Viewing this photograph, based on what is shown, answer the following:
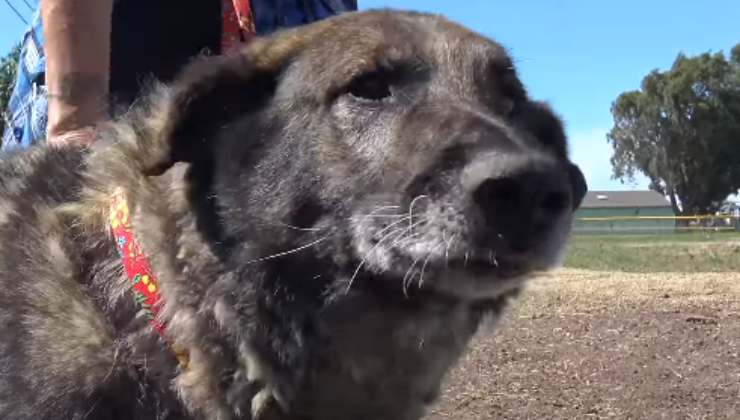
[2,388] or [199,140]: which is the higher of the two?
[199,140]

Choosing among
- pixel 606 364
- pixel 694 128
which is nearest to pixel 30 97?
pixel 606 364

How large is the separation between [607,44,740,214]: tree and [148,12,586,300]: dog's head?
60265 mm

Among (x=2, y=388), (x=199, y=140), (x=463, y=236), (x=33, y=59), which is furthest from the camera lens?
(x=33, y=59)

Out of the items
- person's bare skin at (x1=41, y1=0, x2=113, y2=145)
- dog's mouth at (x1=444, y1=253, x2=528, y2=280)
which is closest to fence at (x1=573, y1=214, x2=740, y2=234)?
person's bare skin at (x1=41, y1=0, x2=113, y2=145)

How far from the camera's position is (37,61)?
3.08 m

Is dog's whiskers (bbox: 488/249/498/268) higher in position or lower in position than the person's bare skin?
lower

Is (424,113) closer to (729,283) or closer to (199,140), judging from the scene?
(199,140)

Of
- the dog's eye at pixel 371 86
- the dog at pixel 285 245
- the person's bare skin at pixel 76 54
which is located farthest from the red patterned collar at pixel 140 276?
the dog's eye at pixel 371 86

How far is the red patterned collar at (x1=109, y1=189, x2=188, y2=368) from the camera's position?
2.45 metres

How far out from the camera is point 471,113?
2410 mm

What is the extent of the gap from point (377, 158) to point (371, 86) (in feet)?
0.86

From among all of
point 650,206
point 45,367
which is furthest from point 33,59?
point 650,206

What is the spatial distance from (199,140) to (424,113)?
2.17ft

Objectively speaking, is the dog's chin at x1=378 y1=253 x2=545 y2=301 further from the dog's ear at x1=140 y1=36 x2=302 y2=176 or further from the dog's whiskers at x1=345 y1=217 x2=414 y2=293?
the dog's ear at x1=140 y1=36 x2=302 y2=176
